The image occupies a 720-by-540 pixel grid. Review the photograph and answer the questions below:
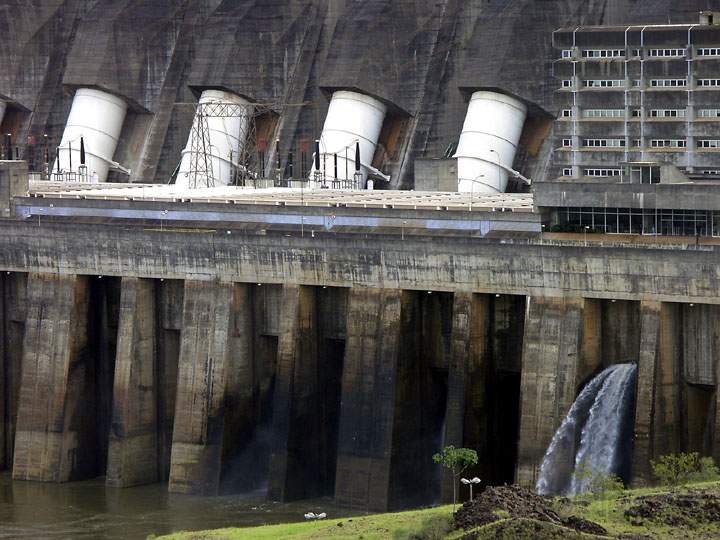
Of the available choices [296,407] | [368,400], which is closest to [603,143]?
[296,407]

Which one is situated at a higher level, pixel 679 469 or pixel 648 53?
pixel 648 53

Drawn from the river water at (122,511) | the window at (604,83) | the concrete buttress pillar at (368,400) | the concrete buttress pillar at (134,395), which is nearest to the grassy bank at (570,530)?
the river water at (122,511)

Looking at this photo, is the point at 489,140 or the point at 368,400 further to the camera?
the point at 489,140

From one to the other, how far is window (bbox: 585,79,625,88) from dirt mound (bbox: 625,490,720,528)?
167 feet

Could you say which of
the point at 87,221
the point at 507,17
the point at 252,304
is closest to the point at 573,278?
the point at 252,304

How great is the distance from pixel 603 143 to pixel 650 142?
108 inches

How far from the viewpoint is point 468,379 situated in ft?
297

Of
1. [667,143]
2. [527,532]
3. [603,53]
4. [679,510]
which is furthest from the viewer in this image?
[603,53]

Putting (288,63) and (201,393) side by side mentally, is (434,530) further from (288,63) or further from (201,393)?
(288,63)

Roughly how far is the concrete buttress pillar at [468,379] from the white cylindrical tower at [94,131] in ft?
201

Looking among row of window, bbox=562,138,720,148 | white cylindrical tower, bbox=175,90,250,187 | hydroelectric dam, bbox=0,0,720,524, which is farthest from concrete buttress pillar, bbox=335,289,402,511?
white cylindrical tower, bbox=175,90,250,187

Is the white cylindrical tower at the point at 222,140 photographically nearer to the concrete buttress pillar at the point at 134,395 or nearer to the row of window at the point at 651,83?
the row of window at the point at 651,83

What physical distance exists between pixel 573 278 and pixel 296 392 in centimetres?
1337

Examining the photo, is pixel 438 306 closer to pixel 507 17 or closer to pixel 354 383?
pixel 354 383
